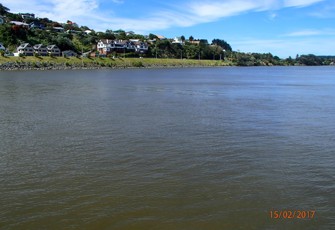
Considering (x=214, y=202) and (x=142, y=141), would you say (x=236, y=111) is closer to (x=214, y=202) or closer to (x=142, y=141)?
(x=142, y=141)

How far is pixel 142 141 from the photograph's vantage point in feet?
52.4

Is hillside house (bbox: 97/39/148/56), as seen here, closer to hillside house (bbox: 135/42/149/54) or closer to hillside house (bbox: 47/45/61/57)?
hillside house (bbox: 135/42/149/54)

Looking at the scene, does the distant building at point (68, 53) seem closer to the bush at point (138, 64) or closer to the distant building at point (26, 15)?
the bush at point (138, 64)

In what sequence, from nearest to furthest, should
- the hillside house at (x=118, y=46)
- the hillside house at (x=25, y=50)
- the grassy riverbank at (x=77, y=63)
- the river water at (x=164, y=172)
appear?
the river water at (x=164, y=172) → the grassy riverbank at (x=77, y=63) → the hillside house at (x=25, y=50) → the hillside house at (x=118, y=46)

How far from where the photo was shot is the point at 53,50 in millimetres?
123562

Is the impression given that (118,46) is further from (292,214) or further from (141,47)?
(292,214)

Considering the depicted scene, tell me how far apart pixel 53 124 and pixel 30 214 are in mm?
11922

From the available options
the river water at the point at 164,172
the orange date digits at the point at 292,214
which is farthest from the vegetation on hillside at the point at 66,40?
the orange date digits at the point at 292,214

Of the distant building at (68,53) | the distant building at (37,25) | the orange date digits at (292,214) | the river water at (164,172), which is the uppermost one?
the distant building at (37,25)

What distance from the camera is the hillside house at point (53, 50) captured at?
12238 centimetres

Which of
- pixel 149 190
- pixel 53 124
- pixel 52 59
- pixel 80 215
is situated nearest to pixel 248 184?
pixel 149 190

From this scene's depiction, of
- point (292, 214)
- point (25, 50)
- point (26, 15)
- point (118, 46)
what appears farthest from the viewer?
point (26, 15)

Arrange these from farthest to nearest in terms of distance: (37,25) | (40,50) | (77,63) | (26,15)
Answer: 1. (26,15)
2. (37,25)
3. (40,50)
4. (77,63)

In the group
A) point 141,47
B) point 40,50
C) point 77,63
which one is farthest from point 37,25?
point 77,63
